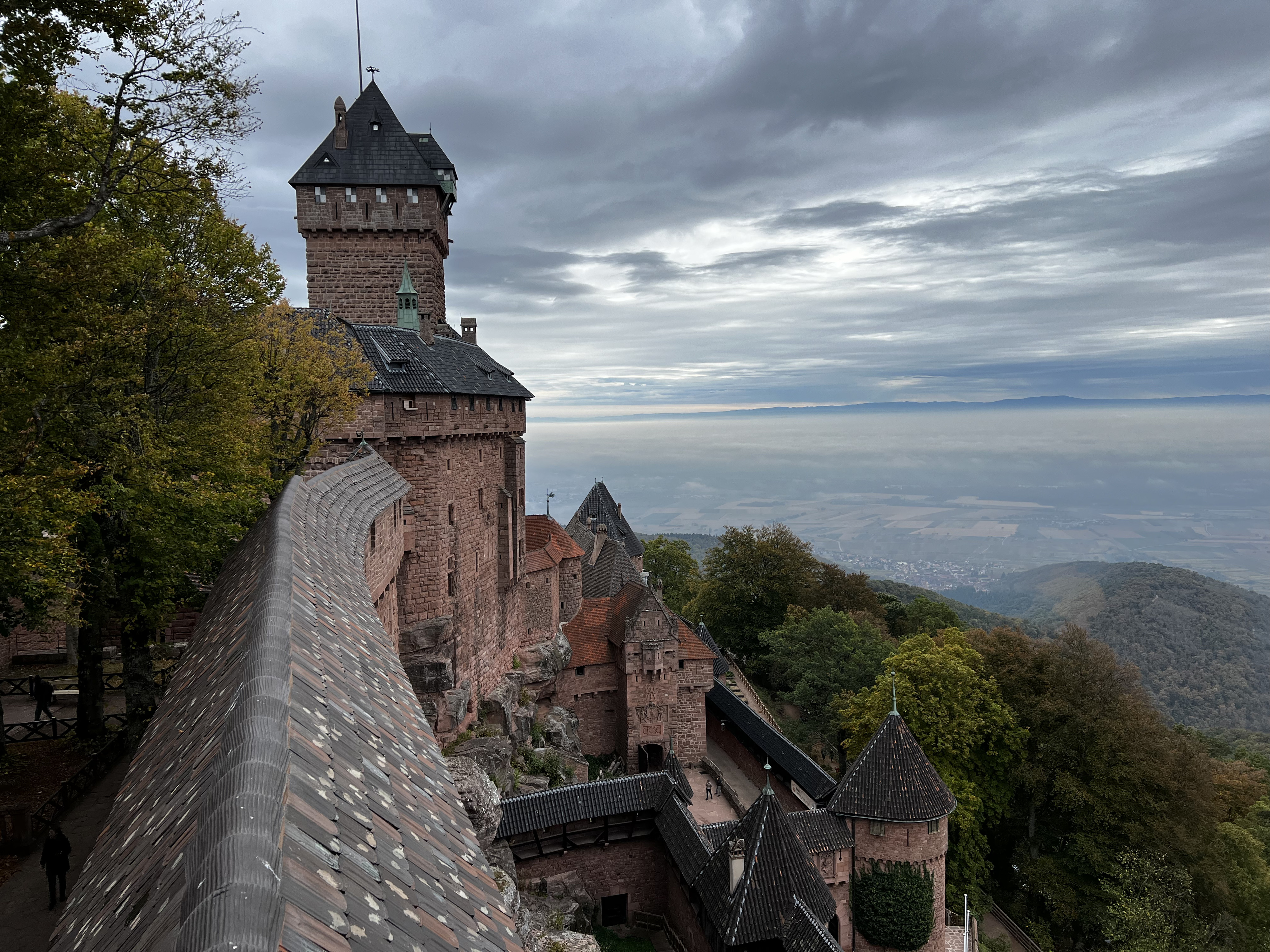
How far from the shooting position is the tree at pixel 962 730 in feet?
100

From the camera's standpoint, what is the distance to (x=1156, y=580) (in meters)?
129

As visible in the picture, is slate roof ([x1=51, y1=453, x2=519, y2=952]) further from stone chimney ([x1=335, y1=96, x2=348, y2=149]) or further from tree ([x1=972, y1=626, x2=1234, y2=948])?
tree ([x1=972, y1=626, x2=1234, y2=948])

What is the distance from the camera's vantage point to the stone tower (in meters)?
26.4

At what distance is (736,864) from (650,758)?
15.9 meters

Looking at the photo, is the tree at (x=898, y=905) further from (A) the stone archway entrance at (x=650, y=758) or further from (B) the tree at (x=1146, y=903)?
(A) the stone archway entrance at (x=650, y=758)

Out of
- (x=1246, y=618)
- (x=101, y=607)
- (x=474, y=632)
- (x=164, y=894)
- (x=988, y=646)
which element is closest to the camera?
(x=164, y=894)

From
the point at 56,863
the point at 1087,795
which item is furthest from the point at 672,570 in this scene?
the point at 56,863

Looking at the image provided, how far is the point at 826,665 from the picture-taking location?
134 feet

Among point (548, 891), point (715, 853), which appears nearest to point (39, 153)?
point (715, 853)

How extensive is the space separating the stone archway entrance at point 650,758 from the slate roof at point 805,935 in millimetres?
15658

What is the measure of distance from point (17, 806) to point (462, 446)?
1473cm

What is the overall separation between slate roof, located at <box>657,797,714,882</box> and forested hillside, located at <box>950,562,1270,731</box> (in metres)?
68.7

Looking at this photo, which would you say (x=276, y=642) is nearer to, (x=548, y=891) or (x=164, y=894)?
(x=164, y=894)

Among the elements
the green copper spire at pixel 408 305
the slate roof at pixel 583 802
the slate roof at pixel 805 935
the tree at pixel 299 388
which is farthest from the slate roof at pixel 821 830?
the green copper spire at pixel 408 305
